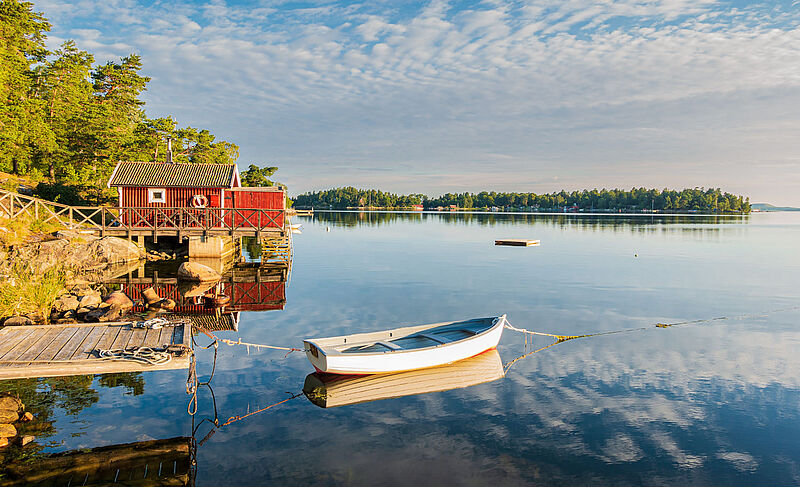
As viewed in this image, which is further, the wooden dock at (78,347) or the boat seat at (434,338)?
the boat seat at (434,338)

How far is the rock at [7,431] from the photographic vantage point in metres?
8.42

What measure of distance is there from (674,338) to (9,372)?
58.2 ft

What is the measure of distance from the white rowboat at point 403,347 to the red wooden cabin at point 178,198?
18956mm

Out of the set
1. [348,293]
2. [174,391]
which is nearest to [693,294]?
[348,293]

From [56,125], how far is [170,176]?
1358 cm

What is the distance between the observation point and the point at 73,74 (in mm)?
42375

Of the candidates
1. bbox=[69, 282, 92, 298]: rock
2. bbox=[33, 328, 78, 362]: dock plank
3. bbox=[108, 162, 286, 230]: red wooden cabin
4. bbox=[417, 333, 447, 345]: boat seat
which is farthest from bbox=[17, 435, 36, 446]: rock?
bbox=[108, 162, 286, 230]: red wooden cabin

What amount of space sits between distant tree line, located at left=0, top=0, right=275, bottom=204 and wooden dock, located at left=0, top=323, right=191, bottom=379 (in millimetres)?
24476

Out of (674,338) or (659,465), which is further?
(674,338)

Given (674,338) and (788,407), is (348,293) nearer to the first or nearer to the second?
(674,338)

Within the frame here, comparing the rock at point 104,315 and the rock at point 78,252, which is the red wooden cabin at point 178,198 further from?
the rock at point 104,315

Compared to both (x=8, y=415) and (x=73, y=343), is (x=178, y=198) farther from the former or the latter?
(x=8, y=415)

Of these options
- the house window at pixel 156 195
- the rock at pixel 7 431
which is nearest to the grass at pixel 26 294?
the rock at pixel 7 431

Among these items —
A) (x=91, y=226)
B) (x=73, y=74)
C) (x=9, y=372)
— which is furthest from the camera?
(x=73, y=74)
